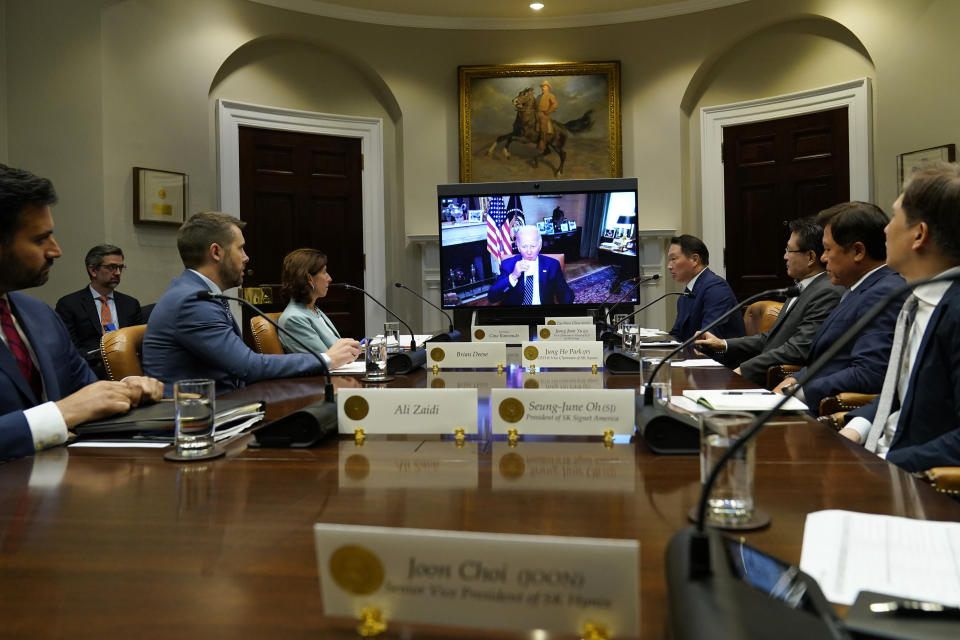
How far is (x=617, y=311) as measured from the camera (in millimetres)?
6930

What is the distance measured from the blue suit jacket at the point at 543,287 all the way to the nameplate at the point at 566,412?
5.23 m

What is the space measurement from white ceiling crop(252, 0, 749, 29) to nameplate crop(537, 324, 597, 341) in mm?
4425

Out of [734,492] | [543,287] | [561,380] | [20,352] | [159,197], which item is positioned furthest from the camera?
[543,287]

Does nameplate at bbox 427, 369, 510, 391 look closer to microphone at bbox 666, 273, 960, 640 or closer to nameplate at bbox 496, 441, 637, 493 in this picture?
nameplate at bbox 496, 441, 637, 493

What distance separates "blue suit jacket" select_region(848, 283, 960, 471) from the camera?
5.65ft

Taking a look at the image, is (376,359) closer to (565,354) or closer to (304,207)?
(565,354)

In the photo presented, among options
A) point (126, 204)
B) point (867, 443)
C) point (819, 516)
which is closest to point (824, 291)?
point (867, 443)

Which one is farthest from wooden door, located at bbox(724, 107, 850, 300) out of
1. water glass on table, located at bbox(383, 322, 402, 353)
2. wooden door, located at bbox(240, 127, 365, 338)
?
water glass on table, located at bbox(383, 322, 402, 353)

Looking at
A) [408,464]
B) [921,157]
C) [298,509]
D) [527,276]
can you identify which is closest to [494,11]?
[527,276]

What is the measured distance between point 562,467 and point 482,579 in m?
0.64

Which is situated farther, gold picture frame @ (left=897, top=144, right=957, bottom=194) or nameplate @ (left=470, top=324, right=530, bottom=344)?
gold picture frame @ (left=897, top=144, right=957, bottom=194)

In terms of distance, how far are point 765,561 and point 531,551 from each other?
9.7 inches

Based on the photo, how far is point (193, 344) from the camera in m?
2.65

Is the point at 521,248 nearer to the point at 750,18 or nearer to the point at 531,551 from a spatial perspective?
the point at 750,18
